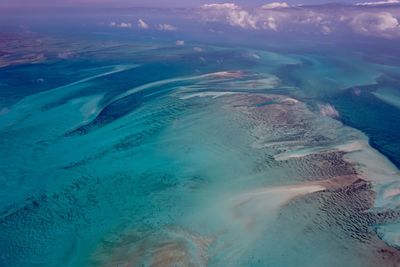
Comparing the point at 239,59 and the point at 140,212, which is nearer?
the point at 140,212

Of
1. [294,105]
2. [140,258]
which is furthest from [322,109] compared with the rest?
[140,258]

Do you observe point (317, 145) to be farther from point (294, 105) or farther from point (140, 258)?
point (140, 258)

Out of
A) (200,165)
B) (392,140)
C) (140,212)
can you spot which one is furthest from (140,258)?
(392,140)

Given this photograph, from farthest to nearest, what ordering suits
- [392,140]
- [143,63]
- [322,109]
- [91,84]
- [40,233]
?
[143,63] < [91,84] < [322,109] < [392,140] < [40,233]

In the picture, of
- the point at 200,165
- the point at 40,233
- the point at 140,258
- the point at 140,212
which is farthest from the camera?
the point at 200,165

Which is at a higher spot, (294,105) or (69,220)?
(294,105)

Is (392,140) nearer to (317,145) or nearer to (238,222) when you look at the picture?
(317,145)
